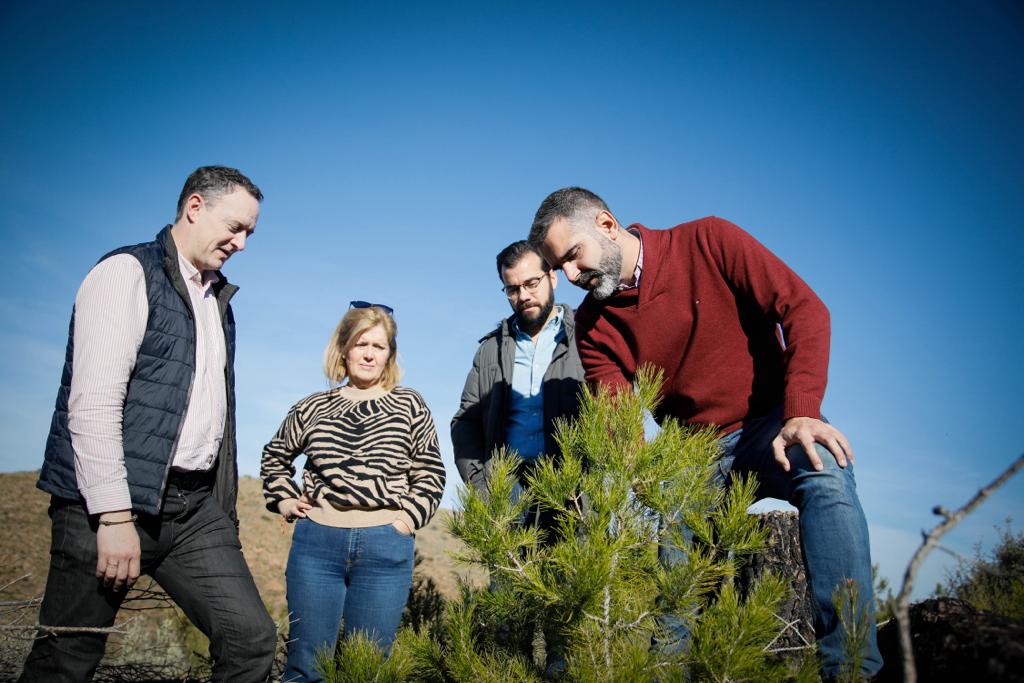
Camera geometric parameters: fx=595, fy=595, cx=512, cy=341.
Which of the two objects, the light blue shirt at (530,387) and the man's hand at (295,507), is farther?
the light blue shirt at (530,387)

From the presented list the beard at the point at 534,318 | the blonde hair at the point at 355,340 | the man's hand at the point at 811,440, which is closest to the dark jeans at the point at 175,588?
the blonde hair at the point at 355,340

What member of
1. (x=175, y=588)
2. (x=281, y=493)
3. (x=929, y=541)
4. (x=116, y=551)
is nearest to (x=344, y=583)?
(x=281, y=493)

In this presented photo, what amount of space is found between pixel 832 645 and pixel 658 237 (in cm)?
181

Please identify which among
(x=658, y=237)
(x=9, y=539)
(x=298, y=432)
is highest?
(x=658, y=237)

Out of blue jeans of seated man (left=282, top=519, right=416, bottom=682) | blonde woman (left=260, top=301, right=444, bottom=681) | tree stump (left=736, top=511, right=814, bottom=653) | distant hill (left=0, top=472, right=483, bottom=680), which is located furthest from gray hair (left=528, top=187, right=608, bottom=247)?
distant hill (left=0, top=472, right=483, bottom=680)

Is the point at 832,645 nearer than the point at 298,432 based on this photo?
Yes

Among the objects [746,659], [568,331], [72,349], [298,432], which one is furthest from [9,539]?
[746,659]

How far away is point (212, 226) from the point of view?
2549 mm

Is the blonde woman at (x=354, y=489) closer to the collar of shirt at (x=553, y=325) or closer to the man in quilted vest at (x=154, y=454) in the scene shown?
the man in quilted vest at (x=154, y=454)

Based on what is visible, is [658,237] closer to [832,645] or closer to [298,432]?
[832,645]

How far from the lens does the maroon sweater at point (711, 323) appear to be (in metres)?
2.24

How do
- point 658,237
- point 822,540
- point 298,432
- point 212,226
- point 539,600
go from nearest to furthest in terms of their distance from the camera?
1. point 822,540
2. point 539,600
3. point 212,226
4. point 658,237
5. point 298,432

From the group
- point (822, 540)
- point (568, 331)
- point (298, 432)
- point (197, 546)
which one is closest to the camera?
point (822, 540)

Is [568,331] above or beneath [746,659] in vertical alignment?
above
